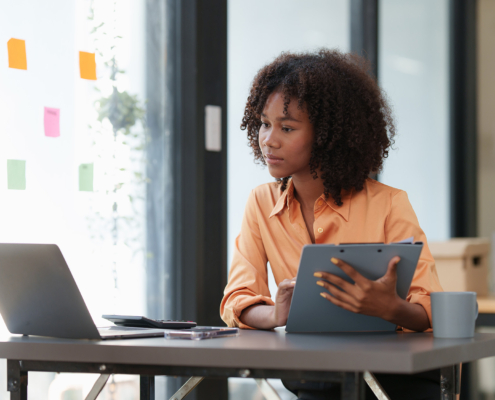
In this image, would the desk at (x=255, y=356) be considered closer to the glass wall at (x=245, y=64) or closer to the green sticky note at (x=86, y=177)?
the green sticky note at (x=86, y=177)

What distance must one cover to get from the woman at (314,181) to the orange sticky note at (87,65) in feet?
1.95

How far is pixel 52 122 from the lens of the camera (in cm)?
183

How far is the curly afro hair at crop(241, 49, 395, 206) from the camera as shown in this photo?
1.55m

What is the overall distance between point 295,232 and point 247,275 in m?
0.18

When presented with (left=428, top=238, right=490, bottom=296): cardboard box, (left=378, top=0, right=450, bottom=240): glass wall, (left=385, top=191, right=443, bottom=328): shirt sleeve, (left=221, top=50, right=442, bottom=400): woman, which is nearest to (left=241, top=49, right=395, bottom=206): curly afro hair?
(left=221, top=50, right=442, bottom=400): woman

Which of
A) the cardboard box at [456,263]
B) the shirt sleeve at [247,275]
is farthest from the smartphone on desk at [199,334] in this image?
the cardboard box at [456,263]

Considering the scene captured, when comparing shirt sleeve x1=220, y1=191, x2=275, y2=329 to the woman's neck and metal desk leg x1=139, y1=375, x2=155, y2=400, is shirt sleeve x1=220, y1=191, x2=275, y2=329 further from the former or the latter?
metal desk leg x1=139, y1=375, x2=155, y2=400

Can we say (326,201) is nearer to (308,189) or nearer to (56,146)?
(308,189)

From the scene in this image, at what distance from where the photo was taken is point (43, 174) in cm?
180

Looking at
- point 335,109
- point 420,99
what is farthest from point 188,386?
point 420,99

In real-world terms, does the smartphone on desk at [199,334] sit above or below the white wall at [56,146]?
below

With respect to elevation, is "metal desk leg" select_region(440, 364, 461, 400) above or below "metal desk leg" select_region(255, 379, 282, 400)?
below

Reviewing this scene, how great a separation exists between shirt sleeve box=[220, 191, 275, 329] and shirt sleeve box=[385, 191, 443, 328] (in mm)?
337

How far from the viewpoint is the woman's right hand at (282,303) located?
1.23 m
